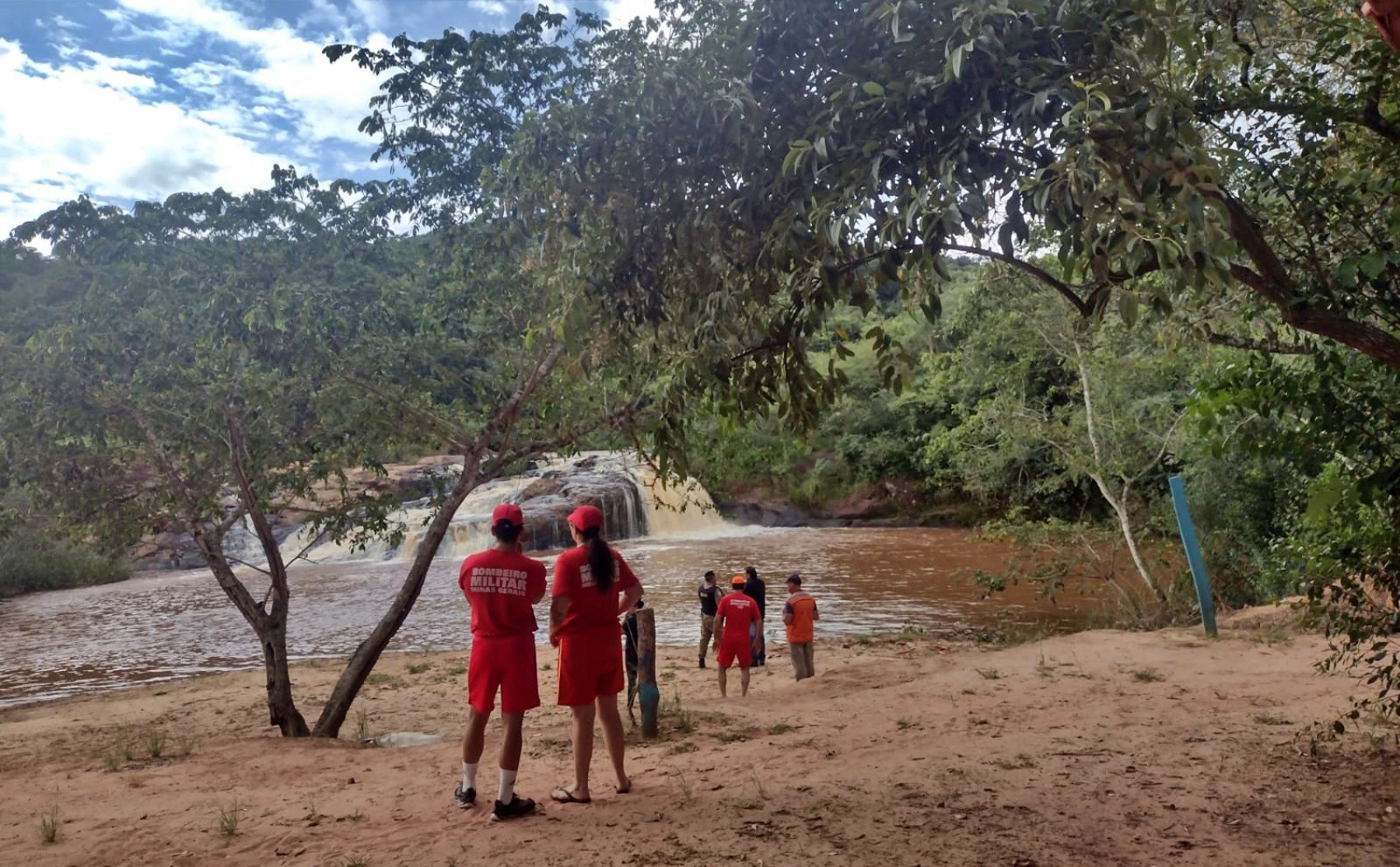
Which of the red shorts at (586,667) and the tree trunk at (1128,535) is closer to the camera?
the red shorts at (586,667)

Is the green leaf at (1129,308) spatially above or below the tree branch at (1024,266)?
below

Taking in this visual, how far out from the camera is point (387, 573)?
23672 millimetres

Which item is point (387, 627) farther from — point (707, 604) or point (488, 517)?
point (488, 517)

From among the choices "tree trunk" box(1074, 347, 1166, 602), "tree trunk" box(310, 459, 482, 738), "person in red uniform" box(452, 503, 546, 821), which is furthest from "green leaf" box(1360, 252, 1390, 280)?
"tree trunk" box(1074, 347, 1166, 602)

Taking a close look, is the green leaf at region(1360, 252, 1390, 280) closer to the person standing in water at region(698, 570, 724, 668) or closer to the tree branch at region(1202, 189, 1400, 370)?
the tree branch at region(1202, 189, 1400, 370)

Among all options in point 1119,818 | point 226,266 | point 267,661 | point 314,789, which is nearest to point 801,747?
point 1119,818

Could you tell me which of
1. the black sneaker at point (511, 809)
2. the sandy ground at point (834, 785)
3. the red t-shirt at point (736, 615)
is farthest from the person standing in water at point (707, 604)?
the black sneaker at point (511, 809)

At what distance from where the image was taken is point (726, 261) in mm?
4738

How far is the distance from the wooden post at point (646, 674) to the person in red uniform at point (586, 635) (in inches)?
62.7

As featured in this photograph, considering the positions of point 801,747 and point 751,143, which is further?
point 801,747

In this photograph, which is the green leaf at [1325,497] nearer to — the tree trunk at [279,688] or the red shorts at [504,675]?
the red shorts at [504,675]

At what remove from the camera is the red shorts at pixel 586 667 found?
4.70 m

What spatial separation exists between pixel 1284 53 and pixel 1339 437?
4.73 metres

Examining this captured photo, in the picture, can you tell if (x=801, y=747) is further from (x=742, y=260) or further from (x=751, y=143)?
(x=751, y=143)
